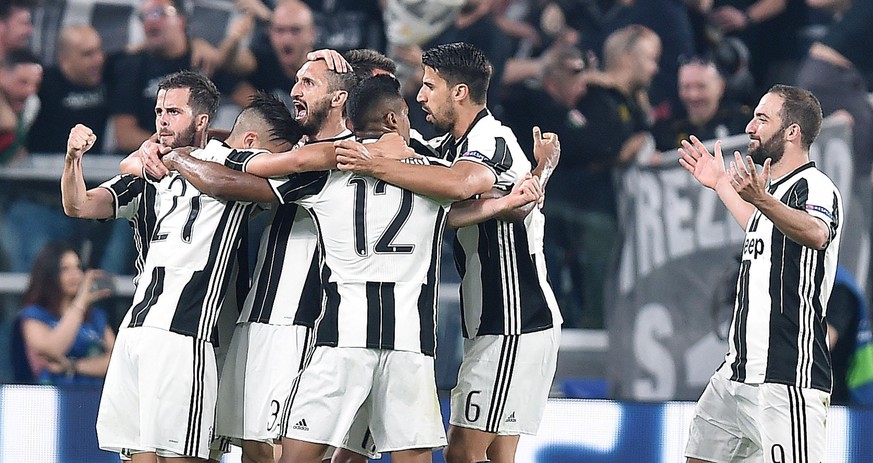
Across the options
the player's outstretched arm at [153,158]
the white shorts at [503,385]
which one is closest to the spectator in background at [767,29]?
the white shorts at [503,385]

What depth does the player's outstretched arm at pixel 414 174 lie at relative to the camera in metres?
3.92

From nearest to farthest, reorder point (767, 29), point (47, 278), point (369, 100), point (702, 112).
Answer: point (369, 100) < point (47, 278) < point (702, 112) < point (767, 29)

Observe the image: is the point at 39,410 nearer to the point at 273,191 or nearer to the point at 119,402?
the point at 119,402

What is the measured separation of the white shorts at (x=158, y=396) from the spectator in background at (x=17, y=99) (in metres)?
3.94

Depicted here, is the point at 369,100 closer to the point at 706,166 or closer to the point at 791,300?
the point at 706,166

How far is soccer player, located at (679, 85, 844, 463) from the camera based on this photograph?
13.8ft

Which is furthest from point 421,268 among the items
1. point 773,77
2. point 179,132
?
point 773,77

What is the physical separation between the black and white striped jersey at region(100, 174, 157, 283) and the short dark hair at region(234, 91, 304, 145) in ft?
1.43

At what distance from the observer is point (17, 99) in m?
7.75

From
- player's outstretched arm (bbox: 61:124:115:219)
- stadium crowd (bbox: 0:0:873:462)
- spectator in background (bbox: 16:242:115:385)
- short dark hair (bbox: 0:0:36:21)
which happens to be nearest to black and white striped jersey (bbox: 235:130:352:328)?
stadium crowd (bbox: 0:0:873:462)

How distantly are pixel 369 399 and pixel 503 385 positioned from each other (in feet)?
1.90

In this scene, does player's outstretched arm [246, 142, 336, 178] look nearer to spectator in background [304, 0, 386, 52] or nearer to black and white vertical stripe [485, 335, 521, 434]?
black and white vertical stripe [485, 335, 521, 434]

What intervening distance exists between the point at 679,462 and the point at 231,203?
2.70 meters

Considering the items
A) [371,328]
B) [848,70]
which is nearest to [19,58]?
[371,328]
